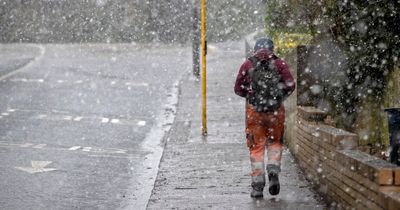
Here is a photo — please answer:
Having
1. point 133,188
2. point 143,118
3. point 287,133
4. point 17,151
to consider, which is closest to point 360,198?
point 133,188

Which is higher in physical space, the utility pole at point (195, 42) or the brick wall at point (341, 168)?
the utility pole at point (195, 42)

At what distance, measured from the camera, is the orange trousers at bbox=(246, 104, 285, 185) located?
8648mm

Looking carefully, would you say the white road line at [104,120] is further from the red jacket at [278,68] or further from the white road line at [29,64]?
the white road line at [29,64]

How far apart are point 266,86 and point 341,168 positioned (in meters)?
1.36

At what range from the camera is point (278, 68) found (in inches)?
341

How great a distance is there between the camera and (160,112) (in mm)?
17281

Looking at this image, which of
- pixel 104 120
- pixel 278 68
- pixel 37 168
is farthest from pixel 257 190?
pixel 104 120

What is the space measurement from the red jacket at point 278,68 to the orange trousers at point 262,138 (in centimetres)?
19

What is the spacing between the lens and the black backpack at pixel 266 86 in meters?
8.57

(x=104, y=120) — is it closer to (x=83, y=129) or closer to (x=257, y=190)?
(x=83, y=129)

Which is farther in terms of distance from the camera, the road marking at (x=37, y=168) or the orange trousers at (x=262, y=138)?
the road marking at (x=37, y=168)

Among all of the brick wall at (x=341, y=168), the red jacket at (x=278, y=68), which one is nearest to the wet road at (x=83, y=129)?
the red jacket at (x=278, y=68)

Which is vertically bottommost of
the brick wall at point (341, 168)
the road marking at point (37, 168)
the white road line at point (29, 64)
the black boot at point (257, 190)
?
the road marking at point (37, 168)

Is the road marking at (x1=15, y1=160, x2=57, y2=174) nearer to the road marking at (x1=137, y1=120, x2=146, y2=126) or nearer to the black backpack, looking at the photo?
the black backpack
